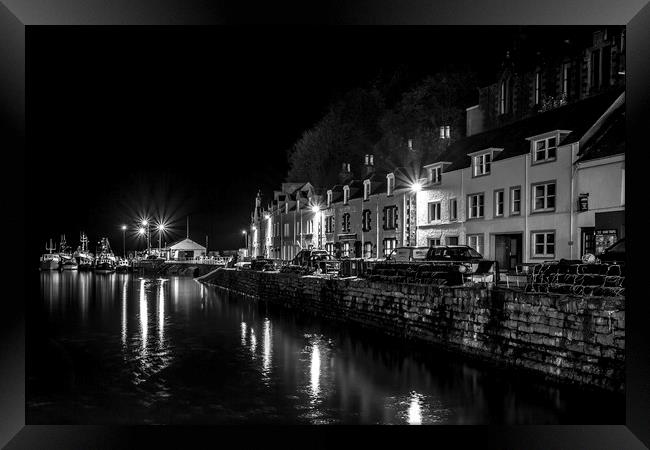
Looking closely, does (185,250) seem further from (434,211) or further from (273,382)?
(273,382)

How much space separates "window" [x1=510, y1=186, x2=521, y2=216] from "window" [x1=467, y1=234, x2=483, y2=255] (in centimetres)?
239

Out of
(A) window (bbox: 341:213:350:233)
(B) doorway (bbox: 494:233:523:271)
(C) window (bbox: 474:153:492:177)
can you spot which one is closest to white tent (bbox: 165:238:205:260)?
(A) window (bbox: 341:213:350:233)

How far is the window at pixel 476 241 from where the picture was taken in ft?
87.6

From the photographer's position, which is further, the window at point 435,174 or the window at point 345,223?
the window at point 345,223

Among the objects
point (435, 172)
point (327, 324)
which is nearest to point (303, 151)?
point (435, 172)

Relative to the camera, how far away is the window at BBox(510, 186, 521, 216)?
24594 mm

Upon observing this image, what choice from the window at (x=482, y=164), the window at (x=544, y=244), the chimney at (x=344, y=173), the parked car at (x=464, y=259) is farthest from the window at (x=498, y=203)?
the chimney at (x=344, y=173)

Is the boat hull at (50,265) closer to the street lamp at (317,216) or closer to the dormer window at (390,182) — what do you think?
the street lamp at (317,216)

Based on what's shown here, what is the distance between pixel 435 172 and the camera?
101 feet

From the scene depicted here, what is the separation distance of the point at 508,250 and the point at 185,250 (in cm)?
6138

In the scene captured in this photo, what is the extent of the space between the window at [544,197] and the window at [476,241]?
382cm
